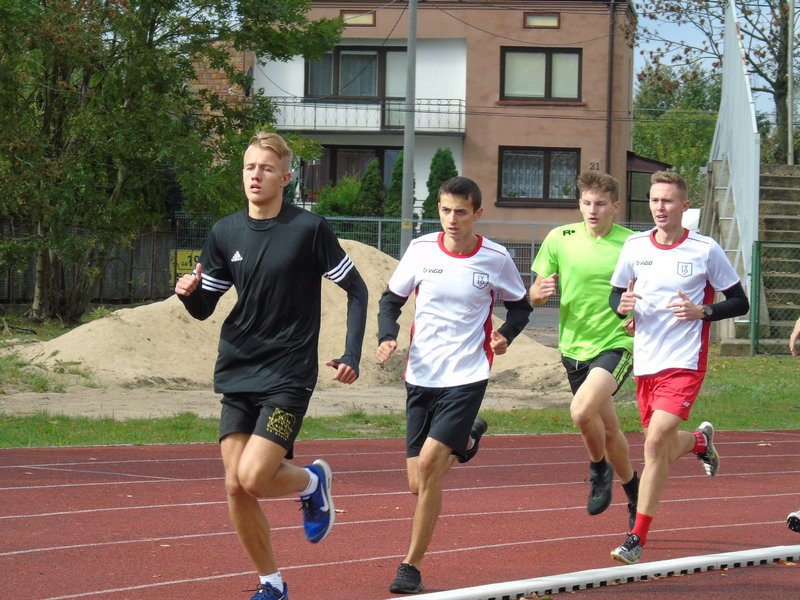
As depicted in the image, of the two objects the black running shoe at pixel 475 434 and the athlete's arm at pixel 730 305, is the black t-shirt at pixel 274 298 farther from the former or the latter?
the athlete's arm at pixel 730 305

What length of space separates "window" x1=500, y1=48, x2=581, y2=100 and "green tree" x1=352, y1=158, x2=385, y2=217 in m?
5.80

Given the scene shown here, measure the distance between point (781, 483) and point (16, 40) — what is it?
1757 centimetres

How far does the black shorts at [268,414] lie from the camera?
5859 millimetres

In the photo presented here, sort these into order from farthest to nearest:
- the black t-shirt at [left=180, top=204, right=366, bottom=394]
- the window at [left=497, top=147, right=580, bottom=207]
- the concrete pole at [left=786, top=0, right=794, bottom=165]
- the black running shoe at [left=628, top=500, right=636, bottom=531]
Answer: the window at [left=497, top=147, right=580, bottom=207]
the concrete pole at [left=786, top=0, right=794, bottom=165]
the black running shoe at [left=628, top=500, right=636, bottom=531]
the black t-shirt at [left=180, top=204, right=366, bottom=394]

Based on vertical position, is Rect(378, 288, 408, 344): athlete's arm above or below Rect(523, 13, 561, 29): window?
below

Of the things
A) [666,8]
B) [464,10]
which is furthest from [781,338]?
[464,10]

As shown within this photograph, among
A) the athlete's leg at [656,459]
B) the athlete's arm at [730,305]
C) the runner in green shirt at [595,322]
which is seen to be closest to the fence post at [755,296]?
the runner in green shirt at [595,322]

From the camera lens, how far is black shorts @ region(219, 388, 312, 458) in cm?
586

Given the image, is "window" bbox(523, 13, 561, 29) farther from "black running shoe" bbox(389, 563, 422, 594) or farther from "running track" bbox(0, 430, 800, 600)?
"black running shoe" bbox(389, 563, 422, 594)

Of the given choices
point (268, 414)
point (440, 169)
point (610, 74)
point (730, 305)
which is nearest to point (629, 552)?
point (730, 305)

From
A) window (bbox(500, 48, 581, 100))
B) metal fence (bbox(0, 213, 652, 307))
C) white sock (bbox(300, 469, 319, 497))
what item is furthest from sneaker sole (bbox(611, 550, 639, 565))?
window (bbox(500, 48, 581, 100))

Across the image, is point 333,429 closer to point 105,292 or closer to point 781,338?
point 781,338

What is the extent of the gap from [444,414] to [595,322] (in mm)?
1980

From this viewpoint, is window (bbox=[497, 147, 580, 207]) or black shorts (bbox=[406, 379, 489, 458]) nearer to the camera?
black shorts (bbox=[406, 379, 489, 458])
